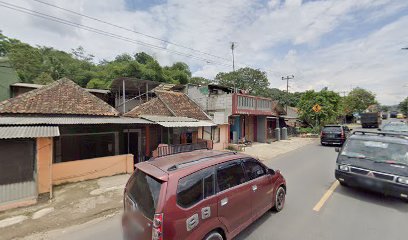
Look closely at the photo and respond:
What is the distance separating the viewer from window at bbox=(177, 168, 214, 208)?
2844 mm

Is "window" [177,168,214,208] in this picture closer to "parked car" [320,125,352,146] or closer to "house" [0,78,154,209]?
"house" [0,78,154,209]

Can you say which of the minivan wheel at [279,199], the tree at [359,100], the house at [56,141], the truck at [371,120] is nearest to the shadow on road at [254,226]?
the minivan wheel at [279,199]

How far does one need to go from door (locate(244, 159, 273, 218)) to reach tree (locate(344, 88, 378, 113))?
54.2 meters

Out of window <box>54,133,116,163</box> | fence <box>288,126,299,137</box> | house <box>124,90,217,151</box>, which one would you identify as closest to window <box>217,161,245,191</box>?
house <box>124,90,217,151</box>

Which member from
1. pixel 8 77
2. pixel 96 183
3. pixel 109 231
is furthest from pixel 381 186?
pixel 8 77

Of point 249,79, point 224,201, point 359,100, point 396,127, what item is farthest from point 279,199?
point 359,100

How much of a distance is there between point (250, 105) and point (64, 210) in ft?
49.8

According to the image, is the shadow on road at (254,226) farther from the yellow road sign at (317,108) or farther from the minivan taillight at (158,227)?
the yellow road sign at (317,108)

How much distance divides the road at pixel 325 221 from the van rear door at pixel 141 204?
4.50 ft

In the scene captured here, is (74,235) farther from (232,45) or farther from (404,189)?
(232,45)

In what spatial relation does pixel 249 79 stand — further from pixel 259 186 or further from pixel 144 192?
pixel 144 192

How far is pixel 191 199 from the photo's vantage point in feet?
9.56

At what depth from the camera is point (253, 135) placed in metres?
20.6

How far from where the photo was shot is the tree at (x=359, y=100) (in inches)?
1919
